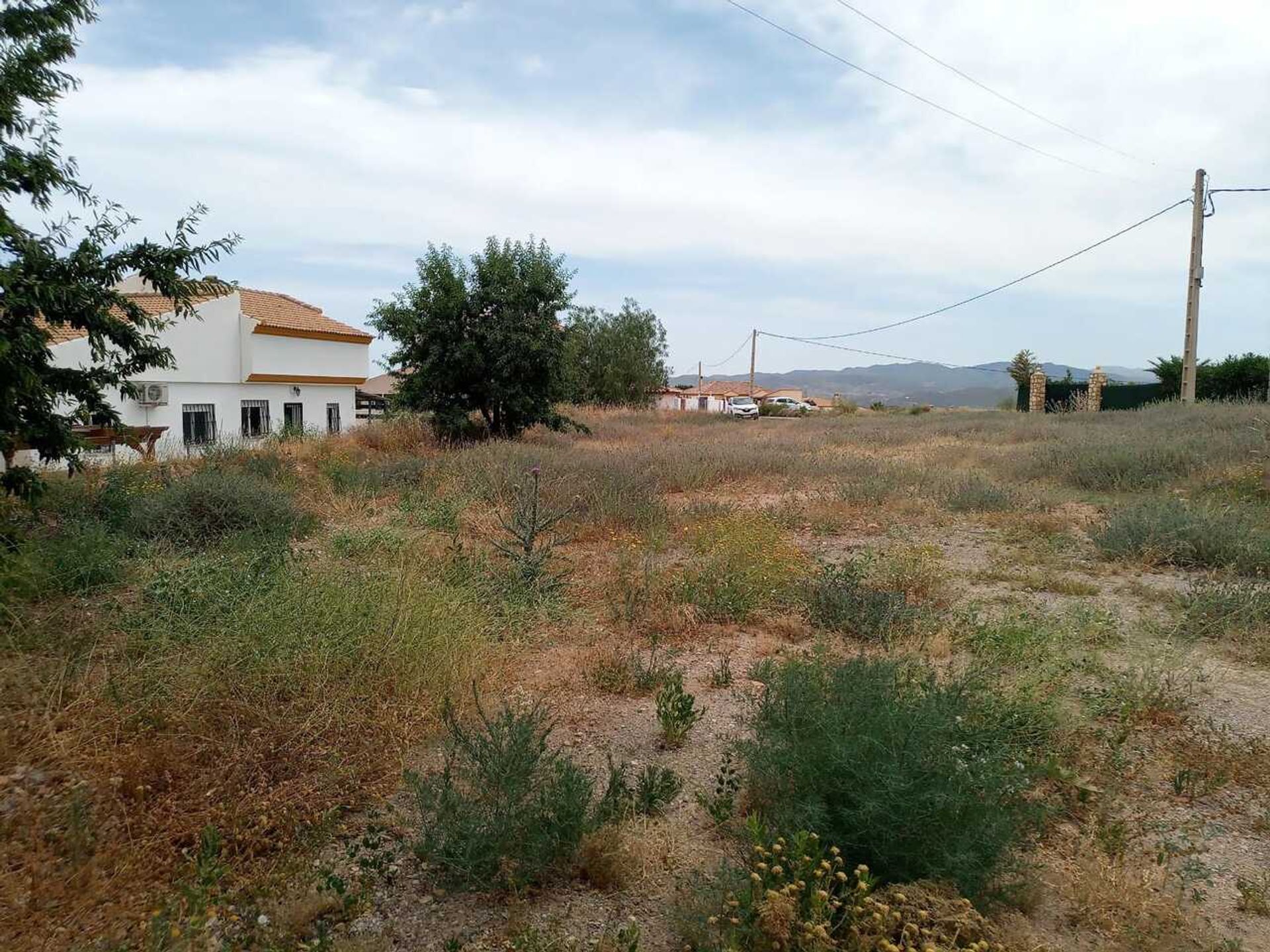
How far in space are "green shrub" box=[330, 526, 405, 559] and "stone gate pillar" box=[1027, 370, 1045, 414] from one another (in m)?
32.9

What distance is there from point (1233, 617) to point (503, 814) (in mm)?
5410

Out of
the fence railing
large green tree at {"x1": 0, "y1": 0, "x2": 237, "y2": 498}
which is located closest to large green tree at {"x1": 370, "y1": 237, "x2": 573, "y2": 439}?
large green tree at {"x1": 0, "y1": 0, "x2": 237, "y2": 498}

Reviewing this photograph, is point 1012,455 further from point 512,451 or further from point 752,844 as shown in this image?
point 752,844

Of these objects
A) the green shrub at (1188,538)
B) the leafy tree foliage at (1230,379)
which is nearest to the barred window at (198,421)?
the green shrub at (1188,538)

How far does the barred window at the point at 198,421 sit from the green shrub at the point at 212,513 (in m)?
14.8

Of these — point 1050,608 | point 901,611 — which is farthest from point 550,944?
point 1050,608

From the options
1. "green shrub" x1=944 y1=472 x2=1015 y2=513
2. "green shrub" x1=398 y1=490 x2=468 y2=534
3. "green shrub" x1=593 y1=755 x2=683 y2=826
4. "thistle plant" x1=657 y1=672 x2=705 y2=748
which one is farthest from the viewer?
"green shrub" x1=944 y1=472 x2=1015 y2=513

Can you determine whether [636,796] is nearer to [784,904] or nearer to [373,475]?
[784,904]

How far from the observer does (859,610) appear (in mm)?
5648

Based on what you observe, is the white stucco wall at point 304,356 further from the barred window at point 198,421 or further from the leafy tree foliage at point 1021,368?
the leafy tree foliage at point 1021,368

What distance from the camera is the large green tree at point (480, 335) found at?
58.7 feet

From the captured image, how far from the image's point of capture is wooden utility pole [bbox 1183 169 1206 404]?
754 inches

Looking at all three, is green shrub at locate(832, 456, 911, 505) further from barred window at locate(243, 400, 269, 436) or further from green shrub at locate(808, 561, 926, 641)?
barred window at locate(243, 400, 269, 436)

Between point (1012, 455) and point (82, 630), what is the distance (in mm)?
14562
